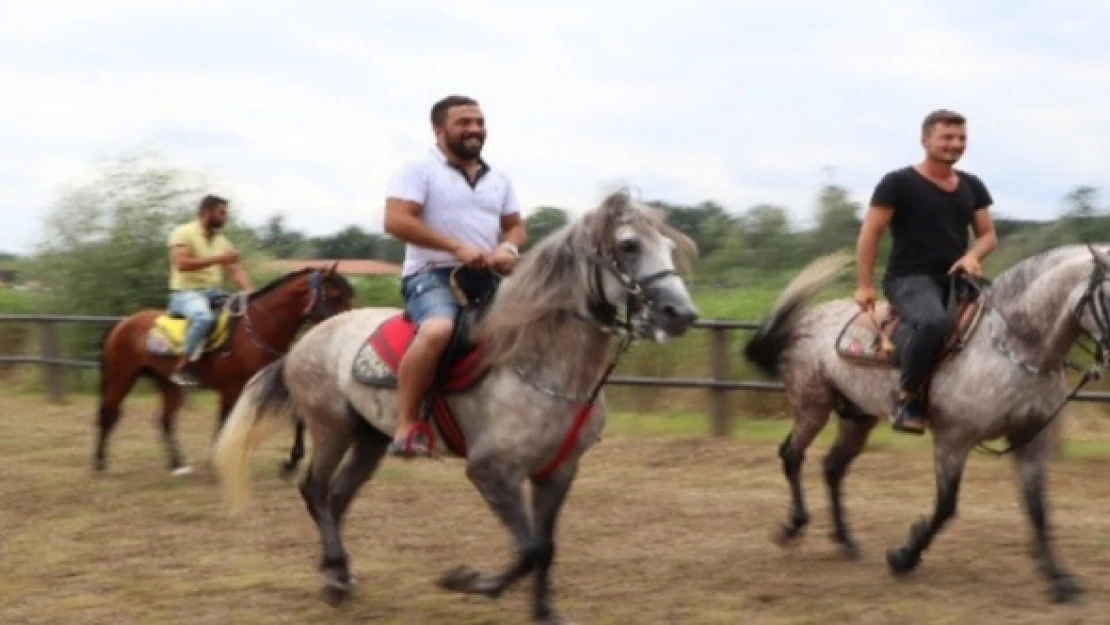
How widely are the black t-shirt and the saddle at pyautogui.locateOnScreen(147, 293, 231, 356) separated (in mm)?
5786

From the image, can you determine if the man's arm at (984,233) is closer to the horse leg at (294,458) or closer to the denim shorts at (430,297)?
the denim shorts at (430,297)

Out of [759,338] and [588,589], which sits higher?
[759,338]

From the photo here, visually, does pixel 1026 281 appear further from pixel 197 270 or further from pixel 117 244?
pixel 117 244

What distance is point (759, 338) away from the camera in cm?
873

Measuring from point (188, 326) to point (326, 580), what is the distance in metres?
4.91

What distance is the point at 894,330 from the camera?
300 inches

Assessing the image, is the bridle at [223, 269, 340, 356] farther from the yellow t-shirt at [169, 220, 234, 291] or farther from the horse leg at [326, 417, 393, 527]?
the horse leg at [326, 417, 393, 527]

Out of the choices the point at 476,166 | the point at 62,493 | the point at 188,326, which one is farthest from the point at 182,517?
the point at 476,166

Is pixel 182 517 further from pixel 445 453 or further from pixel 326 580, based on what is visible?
pixel 445 453

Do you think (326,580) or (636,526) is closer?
(326,580)

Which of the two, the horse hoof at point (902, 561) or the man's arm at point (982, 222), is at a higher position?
the man's arm at point (982, 222)

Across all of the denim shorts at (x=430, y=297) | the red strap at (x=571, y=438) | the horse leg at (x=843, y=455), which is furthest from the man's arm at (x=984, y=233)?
the denim shorts at (x=430, y=297)

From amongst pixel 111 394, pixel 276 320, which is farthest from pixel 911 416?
pixel 111 394

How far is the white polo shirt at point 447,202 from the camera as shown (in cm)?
668
